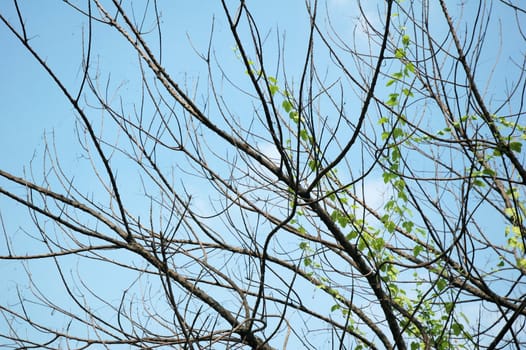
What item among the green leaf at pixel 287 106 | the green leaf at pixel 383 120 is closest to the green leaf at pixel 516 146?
the green leaf at pixel 383 120

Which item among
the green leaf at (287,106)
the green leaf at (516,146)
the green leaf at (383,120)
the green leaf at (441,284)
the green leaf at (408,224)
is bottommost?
the green leaf at (441,284)

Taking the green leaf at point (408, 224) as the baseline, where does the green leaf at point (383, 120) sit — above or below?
above

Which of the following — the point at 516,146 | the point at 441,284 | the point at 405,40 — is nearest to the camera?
the point at 516,146

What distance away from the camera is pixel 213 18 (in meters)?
2.47

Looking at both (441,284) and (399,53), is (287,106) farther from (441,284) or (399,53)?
(441,284)

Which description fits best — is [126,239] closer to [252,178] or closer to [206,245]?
[252,178]

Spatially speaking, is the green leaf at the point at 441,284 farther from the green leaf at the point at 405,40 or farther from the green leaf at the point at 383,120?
the green leaf at the point at 405,40

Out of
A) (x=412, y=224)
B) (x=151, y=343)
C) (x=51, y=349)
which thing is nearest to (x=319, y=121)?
(x=412, y=224)

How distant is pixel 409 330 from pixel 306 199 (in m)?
1.48

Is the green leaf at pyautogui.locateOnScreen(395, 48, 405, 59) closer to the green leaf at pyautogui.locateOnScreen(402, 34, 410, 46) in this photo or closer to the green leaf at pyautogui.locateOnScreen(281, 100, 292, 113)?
the green leaf at pyautogui.locateOnScreen(402, 34, 410, 46)

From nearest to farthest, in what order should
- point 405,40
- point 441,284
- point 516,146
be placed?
1. point 516,146
2. point 441,284
3. point 405,40

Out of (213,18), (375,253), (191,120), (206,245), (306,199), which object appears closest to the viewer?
(213,18)

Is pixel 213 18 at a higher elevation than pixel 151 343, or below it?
higher

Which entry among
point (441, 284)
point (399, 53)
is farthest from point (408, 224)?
point (399, 53)
